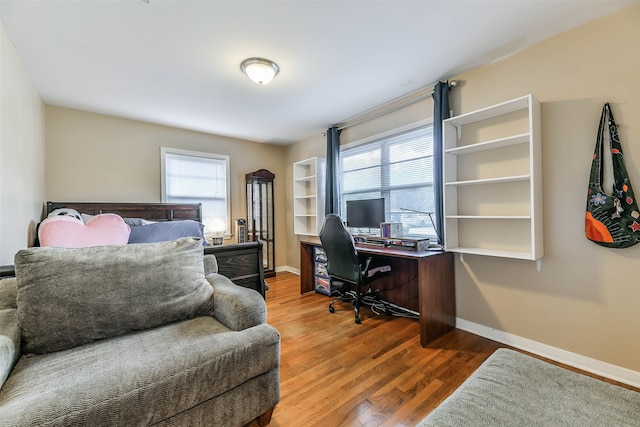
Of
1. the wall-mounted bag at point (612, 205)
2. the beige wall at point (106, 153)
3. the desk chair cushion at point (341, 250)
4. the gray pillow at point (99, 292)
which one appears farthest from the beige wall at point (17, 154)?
the wall-mounted bag at point (612, 205)

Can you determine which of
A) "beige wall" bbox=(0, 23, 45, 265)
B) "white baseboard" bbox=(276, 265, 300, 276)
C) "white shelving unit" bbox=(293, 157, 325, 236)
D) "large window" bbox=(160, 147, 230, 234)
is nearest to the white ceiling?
"beige wall" bbox=(0, 23, 45, 265)

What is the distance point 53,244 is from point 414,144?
11.6 ft

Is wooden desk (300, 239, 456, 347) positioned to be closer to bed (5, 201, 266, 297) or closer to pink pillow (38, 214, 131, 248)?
bed (5, 201, 266, 297)

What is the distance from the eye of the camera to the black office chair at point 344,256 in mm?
2547

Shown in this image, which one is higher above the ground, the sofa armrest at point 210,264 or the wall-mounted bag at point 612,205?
the wall-mounted bag at point 612,205

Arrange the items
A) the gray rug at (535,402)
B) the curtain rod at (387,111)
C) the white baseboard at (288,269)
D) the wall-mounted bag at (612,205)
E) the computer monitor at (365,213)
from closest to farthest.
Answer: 1. the gray rug at (535,402)
2. the wall-mounted bag at (612,205)
3. the curtain rod at (387,111)
4. the computer monitor at (365,213)
5. the white baseboard at (288,269)

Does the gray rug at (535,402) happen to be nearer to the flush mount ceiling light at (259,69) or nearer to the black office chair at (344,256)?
the black office chair at (344,256)

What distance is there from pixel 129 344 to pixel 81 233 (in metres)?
1.53

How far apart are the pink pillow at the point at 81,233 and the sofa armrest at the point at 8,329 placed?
86cm

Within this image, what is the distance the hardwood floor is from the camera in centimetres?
146

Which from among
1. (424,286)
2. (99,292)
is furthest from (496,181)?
(99,292)

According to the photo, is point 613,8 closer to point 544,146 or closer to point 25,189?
point 544,146

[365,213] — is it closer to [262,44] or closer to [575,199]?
[575,199]

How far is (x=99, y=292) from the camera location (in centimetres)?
127
